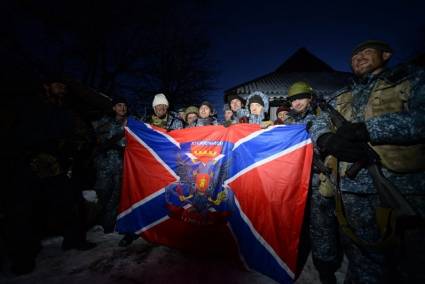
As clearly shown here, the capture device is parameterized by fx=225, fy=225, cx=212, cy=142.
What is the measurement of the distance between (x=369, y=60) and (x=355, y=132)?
79cm

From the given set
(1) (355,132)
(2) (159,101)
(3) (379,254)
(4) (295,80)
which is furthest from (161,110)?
(4) (295,80)

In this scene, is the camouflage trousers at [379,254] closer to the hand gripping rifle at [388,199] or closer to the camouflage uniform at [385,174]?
the camouflage uniform at [385,174]

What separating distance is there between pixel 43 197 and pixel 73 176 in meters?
0.45

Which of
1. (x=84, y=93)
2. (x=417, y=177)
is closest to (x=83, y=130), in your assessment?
(x=417, y=177)

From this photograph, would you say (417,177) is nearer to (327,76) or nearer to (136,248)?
(136,248)

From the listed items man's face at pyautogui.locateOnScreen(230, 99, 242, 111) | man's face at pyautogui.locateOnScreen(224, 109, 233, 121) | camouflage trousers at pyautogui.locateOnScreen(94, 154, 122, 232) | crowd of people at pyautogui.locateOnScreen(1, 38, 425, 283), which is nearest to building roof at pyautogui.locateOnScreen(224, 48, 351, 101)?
man's face at pyautogui.locateOnScreen(224, 109, 233, 121)

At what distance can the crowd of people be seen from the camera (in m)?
1.83

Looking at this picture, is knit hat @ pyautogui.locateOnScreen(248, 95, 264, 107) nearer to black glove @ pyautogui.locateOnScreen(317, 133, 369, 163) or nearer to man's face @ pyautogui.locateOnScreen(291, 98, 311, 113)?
man's face @ pyautogui.locateOnScreen(291, 98, 311, 113)

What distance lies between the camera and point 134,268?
2857 mm

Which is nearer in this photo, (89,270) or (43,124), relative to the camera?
(89,270)

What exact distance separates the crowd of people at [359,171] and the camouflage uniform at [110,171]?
67 centimetres

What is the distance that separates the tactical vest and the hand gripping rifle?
0.30ft

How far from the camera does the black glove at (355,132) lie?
1.89m

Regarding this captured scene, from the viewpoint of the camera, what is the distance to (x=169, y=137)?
3645mm
